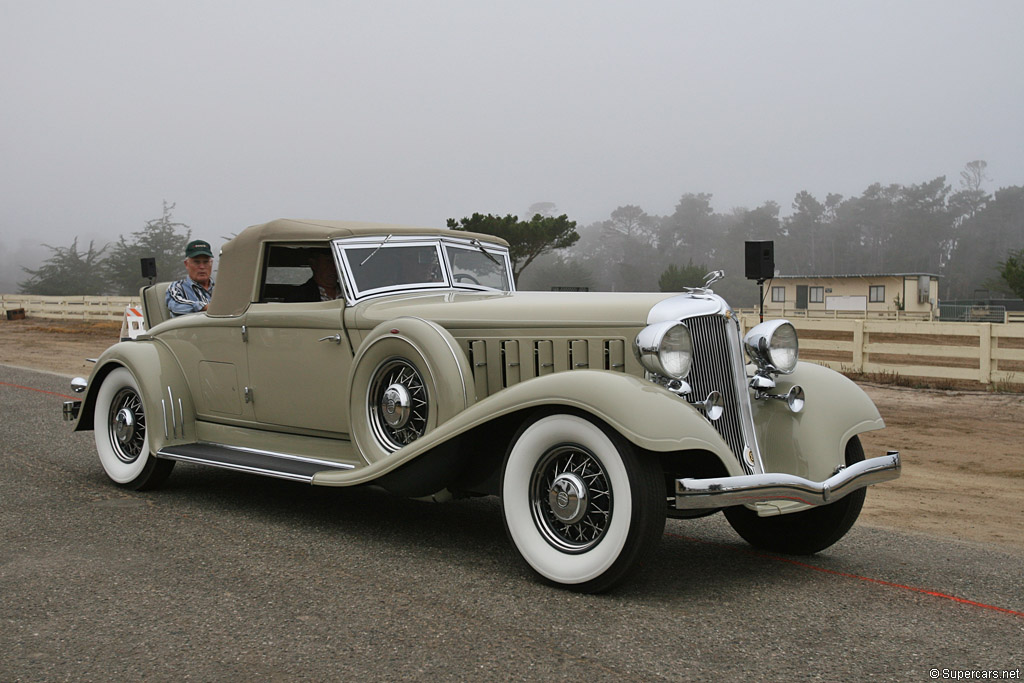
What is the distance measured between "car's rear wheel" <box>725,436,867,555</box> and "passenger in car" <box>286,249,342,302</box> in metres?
2.79

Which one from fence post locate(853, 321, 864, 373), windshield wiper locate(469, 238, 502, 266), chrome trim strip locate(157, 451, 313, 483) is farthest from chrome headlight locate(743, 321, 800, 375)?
fence post locate(853, 321, 864, 373)

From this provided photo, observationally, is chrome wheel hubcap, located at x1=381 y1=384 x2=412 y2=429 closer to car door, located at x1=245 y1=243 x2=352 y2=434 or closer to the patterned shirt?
car door, located at x1=245 y1=243 x2=352 y2=434

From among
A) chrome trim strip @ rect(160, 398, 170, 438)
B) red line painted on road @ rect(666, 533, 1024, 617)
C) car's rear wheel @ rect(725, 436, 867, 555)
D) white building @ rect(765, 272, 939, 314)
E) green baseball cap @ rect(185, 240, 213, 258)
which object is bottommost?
white building @ rect(765, 272, 939, 314)

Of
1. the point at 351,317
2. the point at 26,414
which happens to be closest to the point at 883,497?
the point at 351,317

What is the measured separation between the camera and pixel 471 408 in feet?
14.8

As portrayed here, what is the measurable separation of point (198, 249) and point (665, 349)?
4.72 m

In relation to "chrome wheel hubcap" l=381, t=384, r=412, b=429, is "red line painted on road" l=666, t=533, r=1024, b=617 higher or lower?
lower

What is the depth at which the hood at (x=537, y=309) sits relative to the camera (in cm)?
454

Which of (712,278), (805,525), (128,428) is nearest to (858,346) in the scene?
(805,525)

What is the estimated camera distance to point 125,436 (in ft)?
21.6

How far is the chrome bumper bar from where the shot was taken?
3.82 m

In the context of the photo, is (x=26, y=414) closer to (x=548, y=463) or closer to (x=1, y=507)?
(x=1, y=507)

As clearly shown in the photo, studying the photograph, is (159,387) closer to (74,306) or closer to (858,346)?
(858,346)

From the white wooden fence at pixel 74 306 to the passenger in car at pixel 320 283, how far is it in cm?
3007
